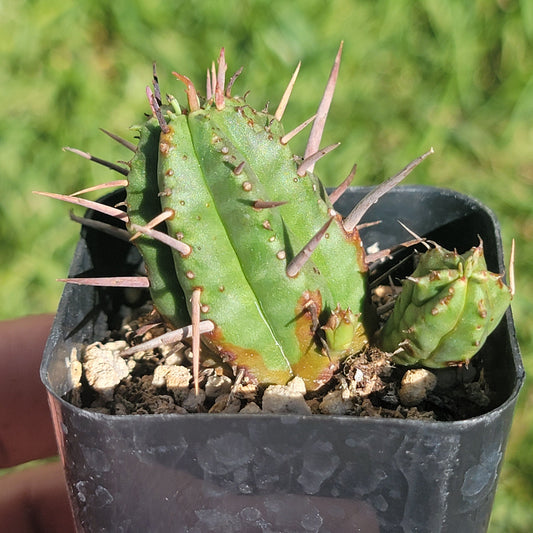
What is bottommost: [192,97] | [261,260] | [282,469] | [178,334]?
[282,469]

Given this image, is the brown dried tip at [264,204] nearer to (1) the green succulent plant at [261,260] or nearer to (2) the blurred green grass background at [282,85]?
(1) the green succulent plant at [261,260]

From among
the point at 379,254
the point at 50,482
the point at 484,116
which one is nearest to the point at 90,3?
the point at 484,116

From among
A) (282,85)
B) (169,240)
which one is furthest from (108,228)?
(282,85)

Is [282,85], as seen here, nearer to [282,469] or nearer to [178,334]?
[178,334]

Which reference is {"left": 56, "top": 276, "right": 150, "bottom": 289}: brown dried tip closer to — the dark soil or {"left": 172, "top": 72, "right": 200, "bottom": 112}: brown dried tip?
the dark soil

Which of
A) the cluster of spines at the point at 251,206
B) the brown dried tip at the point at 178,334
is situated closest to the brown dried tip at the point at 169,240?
the cluster of spines at the point at 251,206

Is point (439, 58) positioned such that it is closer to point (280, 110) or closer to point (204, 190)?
point (280, 110)
